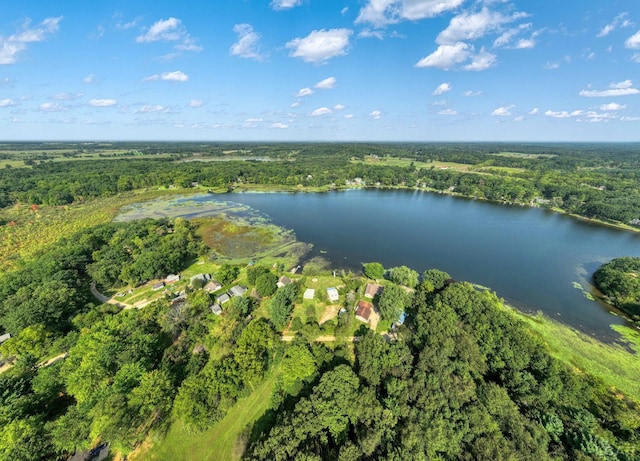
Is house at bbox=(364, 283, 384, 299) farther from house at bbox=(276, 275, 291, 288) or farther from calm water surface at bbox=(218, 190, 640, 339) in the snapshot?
house at bbox=(276, 275, 291, 288)

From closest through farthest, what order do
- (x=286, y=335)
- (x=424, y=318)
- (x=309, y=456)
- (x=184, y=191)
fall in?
1. (x=309, y=456)
2. (x=424, y=318)
3. (x=286, y=335)
4. (x=184, y=191)

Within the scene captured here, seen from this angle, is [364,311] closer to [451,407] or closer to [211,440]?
[451,407]

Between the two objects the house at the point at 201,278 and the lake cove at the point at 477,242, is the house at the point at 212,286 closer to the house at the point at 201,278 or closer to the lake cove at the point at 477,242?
the house at the point at 201,278

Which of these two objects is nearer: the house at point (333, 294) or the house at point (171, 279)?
the house at point (333, 294)

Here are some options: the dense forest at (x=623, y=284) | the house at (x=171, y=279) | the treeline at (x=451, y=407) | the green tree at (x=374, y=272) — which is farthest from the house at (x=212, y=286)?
the dense forest at (x=623, y=284)

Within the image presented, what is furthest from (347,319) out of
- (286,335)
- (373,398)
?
(373,398)

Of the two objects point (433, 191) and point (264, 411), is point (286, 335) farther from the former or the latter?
point (433, 191)

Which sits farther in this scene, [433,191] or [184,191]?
[433,191]

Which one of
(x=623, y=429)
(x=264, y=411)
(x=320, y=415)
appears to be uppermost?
(x=320, y=415)

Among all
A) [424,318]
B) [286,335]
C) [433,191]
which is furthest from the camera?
[433,191]
